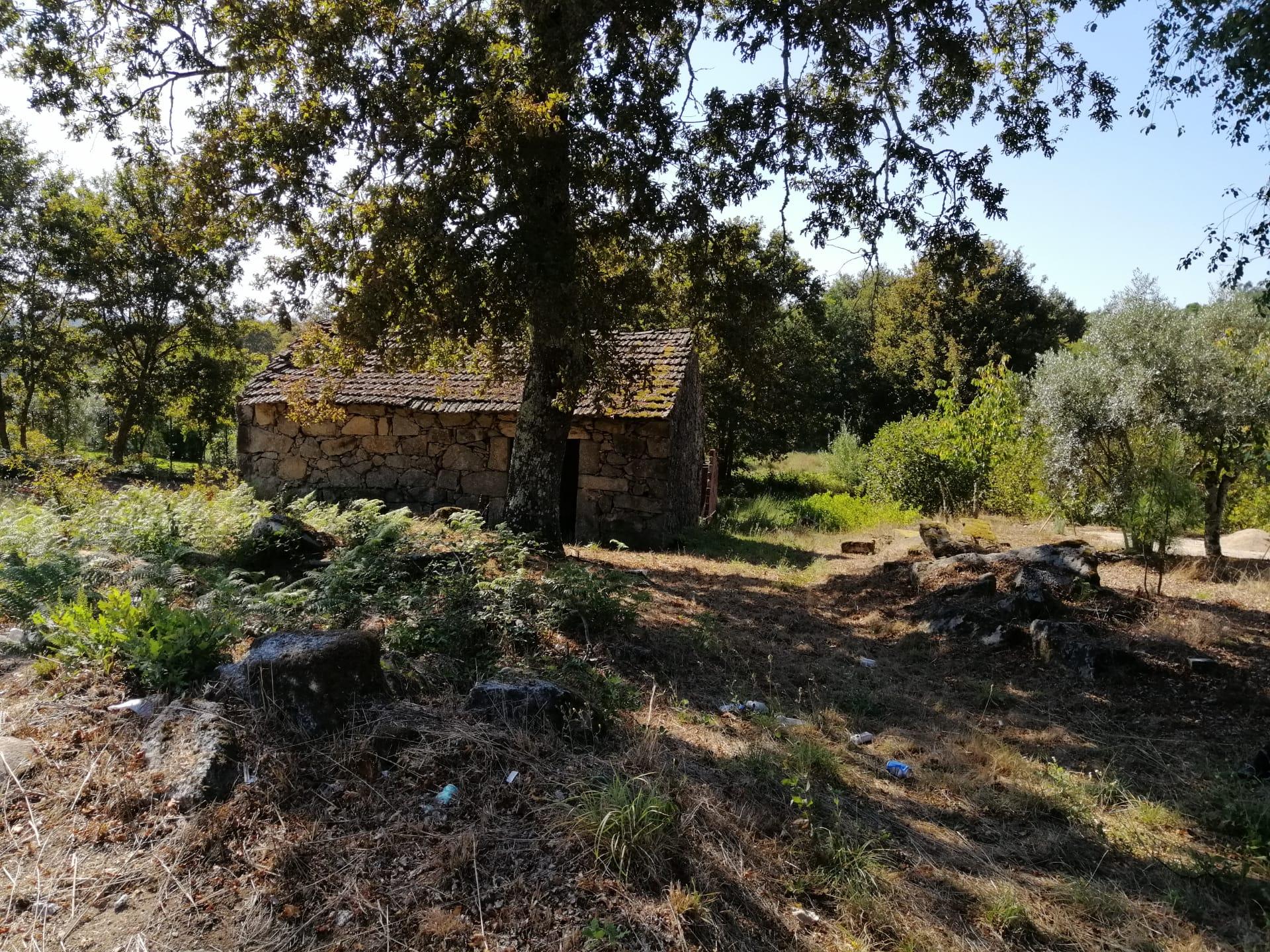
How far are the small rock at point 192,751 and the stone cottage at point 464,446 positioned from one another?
9.22 meters

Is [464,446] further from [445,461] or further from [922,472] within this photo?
[922,472]

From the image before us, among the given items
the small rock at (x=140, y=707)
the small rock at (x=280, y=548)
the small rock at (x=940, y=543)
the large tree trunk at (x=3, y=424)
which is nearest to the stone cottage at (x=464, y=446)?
the small rock at (x=940, y=543)

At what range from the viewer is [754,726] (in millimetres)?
4941

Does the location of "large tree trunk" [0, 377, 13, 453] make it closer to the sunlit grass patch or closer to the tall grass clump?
the tall grass clump

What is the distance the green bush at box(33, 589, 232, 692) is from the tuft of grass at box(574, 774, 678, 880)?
2235 millimetres

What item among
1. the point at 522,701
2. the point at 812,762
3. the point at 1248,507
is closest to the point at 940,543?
the point at 812,762

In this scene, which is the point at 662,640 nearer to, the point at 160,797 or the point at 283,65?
the point at 160,797

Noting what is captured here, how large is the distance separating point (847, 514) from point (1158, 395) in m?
7.07

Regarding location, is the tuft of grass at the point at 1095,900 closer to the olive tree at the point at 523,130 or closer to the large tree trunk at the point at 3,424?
the olive tree at the point at 523,130

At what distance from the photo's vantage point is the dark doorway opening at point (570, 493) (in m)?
13.8

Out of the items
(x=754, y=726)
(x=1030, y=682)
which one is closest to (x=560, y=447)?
(x=754, y=726)

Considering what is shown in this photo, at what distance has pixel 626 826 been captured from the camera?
3025 millimetres

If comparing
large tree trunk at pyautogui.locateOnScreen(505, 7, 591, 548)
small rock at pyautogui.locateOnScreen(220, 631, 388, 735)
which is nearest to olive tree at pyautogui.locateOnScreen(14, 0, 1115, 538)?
large tree trunk at pyautogui.locateOnScreen(505, 7, 591, 548)

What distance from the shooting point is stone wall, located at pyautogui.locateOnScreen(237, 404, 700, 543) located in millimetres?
13273
